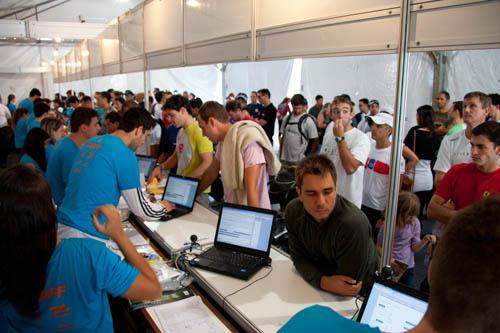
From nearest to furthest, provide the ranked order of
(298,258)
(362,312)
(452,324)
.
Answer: (452,324), (362,312), (298,258)

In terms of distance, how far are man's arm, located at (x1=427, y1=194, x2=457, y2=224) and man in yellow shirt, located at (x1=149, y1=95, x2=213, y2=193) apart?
1502mm

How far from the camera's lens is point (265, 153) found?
2.30 m

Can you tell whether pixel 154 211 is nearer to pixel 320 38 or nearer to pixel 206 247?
pixel 206 247

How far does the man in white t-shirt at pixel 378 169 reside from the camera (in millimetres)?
2883

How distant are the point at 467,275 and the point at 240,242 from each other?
143cm

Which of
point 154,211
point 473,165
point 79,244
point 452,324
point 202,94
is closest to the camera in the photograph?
point 452,324

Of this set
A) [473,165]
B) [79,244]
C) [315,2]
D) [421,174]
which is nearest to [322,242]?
[79,244]

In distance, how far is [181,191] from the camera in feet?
9.05

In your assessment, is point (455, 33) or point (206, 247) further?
point (206, 247)

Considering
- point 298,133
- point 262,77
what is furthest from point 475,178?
point 262,77

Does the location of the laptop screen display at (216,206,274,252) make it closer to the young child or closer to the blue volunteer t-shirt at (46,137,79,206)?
the young child

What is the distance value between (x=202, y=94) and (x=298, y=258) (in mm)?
10779

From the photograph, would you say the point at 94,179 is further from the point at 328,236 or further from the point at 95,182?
the point at 328,236

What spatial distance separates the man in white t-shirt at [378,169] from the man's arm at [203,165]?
123cm
